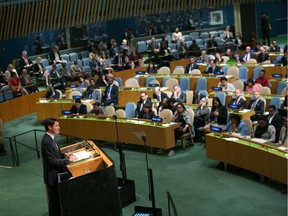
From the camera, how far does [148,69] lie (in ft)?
62.2

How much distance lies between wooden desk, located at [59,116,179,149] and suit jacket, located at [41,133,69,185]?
3564 mm

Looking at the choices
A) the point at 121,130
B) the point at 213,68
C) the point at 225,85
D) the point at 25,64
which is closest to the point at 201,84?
the point at 213,68

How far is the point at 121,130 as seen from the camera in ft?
43.9

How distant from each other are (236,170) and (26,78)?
943 centimetres

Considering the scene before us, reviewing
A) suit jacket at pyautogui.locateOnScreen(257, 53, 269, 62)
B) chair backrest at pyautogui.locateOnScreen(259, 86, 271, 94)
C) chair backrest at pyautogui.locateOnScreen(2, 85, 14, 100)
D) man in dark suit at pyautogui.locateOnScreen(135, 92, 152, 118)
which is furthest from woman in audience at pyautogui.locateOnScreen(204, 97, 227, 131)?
chair backrest at pyautogui.locateOnScreen(2, 85, 14, 100)

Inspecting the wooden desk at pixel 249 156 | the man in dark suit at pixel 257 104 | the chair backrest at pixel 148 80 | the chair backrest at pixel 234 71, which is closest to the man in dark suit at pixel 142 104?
the man in dark suit at pixel 257 104

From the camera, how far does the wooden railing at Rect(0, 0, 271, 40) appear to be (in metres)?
10.3

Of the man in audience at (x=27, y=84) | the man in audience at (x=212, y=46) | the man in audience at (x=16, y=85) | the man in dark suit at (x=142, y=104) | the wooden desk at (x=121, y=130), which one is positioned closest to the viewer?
the wooden desk at (x=121, y=130)

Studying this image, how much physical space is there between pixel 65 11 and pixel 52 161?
3.87 m

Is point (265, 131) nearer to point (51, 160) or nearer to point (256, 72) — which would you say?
point (51, 160)

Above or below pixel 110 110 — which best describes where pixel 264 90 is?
above

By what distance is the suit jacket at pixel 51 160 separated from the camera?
7969 mm

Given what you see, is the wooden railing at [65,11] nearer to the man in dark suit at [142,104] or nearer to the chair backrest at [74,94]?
the man in dark suit at [142,104]

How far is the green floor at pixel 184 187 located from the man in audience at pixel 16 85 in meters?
4.60
